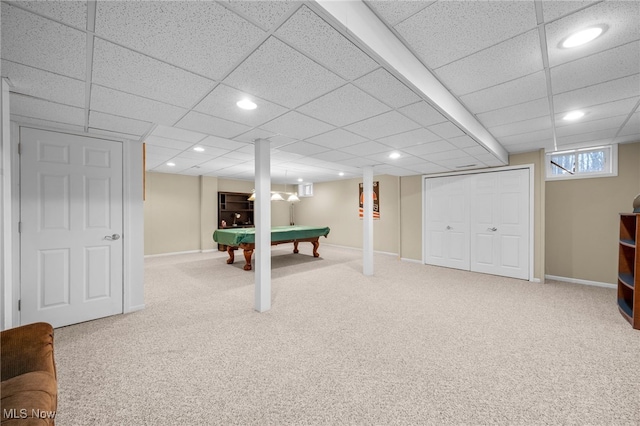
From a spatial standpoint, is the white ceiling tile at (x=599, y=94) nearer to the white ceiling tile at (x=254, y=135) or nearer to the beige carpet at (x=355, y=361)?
the beige carpet at (x=355, y=361)

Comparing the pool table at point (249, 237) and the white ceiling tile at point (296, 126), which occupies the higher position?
the white ceiling tile at point (296, 126)

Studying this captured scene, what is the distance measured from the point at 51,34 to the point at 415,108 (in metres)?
2.52

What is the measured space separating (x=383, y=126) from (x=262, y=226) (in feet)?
6.20

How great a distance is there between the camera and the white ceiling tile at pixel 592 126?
3.15m

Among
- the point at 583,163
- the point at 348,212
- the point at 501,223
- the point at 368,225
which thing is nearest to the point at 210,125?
the point at 368,225

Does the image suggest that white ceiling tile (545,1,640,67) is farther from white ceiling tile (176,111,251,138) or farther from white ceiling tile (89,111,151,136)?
white ceiling tile (89,111,151,136)

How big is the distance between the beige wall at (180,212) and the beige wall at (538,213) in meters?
8.14

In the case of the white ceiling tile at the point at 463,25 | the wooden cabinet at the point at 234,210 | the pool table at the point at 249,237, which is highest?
the white ceiling tile at the point at 463,25

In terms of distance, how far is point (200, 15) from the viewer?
4.11 feet

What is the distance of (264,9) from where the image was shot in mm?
1217

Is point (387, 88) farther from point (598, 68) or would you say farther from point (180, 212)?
point (180, 212)

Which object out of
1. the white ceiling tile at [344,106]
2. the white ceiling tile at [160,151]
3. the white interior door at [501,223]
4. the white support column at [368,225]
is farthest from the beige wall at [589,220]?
the white ceiling tile at [160,151]

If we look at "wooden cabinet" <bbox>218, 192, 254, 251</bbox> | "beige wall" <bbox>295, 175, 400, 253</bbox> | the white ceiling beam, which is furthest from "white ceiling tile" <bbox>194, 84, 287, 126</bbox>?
"wooden cabinet" <bbox>218, 192, 254, 251</bbox>

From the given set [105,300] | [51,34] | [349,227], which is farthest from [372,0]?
[349,227]
